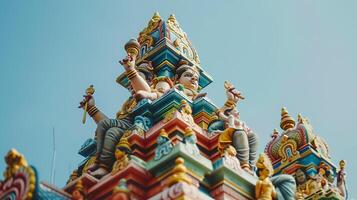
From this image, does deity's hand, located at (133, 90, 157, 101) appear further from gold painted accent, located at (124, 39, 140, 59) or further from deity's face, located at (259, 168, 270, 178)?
deity's face, located at (259, 168, 270, 178)

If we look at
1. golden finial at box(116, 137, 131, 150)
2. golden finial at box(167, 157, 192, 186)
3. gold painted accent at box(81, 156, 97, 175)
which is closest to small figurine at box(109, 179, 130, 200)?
golden finial at box(167, 157, 192, 186)

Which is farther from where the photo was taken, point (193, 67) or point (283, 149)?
point (283, 149)

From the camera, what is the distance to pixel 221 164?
41.0 feet

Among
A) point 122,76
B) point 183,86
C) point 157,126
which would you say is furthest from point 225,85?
point 122,76

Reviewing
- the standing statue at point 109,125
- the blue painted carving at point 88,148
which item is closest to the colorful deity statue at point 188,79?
the standing statue at point 109,125

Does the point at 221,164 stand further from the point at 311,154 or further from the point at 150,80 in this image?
the point at 311,154

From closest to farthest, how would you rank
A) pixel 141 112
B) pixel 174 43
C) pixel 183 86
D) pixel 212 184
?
pixel 212 184 → pixel 141 112 → pixel 183 86 → pixel 174 43

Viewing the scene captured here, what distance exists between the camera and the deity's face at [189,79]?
1705 cm

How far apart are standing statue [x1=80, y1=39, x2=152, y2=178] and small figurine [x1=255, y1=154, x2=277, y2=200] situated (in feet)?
9.82

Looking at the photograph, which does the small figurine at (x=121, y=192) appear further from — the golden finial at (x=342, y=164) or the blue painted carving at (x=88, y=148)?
Result: the golden finial at (x=342, y=164)

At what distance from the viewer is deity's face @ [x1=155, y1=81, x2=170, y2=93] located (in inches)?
651

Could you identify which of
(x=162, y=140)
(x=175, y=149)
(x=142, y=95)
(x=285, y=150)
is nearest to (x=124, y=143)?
(x=162, y=140)

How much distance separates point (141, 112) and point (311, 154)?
222 inches

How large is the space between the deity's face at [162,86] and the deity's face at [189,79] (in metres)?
0.43
